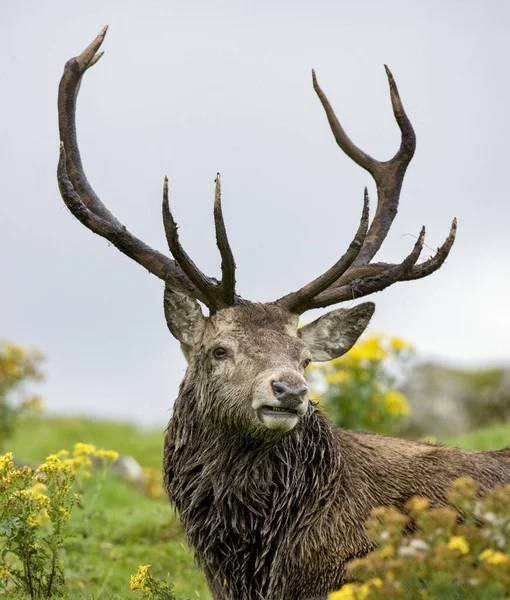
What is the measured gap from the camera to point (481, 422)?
63.9ft

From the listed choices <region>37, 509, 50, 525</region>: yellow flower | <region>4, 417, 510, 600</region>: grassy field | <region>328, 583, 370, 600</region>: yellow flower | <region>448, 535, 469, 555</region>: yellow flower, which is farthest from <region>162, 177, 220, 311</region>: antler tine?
<region>448, 535, 469, 555</region>: yellow flower

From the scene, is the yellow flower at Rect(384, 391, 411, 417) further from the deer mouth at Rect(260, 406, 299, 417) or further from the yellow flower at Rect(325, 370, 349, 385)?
the deer mouth at Rect(260, 406, 299, 417)

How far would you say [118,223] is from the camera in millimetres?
7062

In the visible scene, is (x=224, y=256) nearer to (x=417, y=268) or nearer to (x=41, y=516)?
(x=417, y=268)

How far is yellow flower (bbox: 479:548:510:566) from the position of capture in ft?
12.8

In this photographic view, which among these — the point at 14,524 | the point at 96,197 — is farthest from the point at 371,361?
the point at 14,524

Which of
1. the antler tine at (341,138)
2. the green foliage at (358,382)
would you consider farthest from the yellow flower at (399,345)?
the antler tine at (341,138)

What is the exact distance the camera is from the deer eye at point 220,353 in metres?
6.38

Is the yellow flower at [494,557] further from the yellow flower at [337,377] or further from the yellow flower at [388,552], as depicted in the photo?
the yellow flower at [337,377]

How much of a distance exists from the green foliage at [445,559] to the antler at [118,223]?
2.56 metres

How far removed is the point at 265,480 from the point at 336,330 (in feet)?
4.39

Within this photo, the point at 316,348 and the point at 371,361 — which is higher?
the point at 371,361

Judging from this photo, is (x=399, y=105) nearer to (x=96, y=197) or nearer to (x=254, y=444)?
(x=96, y=197)

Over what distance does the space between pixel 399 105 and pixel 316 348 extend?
79.8 inches
